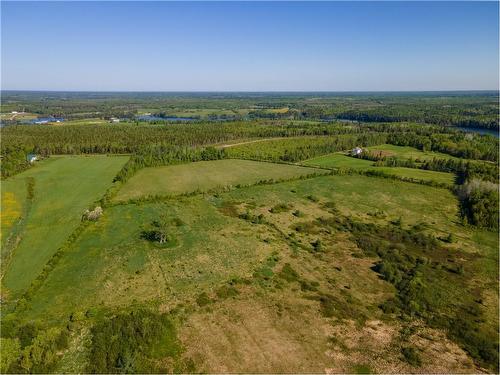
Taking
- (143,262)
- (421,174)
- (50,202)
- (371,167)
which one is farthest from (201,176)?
(421,174)

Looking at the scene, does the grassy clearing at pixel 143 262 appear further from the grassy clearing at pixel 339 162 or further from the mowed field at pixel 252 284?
the grassy clearing at pixel 339 162

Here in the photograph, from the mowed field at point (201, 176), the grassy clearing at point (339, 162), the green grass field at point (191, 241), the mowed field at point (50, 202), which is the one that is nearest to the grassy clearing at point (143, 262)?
the green grass field at point (191, 241)

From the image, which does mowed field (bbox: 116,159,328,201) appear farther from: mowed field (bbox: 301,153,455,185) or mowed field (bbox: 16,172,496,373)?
mowed field (bbox: 16,172,496,373)

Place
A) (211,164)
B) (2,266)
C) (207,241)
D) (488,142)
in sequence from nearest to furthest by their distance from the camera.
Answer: (2,266) → (207,241) → (211,164) → (488,142)

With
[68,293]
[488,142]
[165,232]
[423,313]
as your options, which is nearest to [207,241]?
[165,232]

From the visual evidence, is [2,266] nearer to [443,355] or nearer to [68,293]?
[68,293]

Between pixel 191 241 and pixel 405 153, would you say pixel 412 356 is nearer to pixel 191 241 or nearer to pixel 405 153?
pixel 191 241

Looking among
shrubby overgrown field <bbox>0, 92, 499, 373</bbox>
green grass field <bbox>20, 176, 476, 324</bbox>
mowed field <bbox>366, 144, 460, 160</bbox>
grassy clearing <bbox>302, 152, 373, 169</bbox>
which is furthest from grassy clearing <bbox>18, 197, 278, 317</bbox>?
mowed field <bbox>366, 144, 460, 160</bbox>
